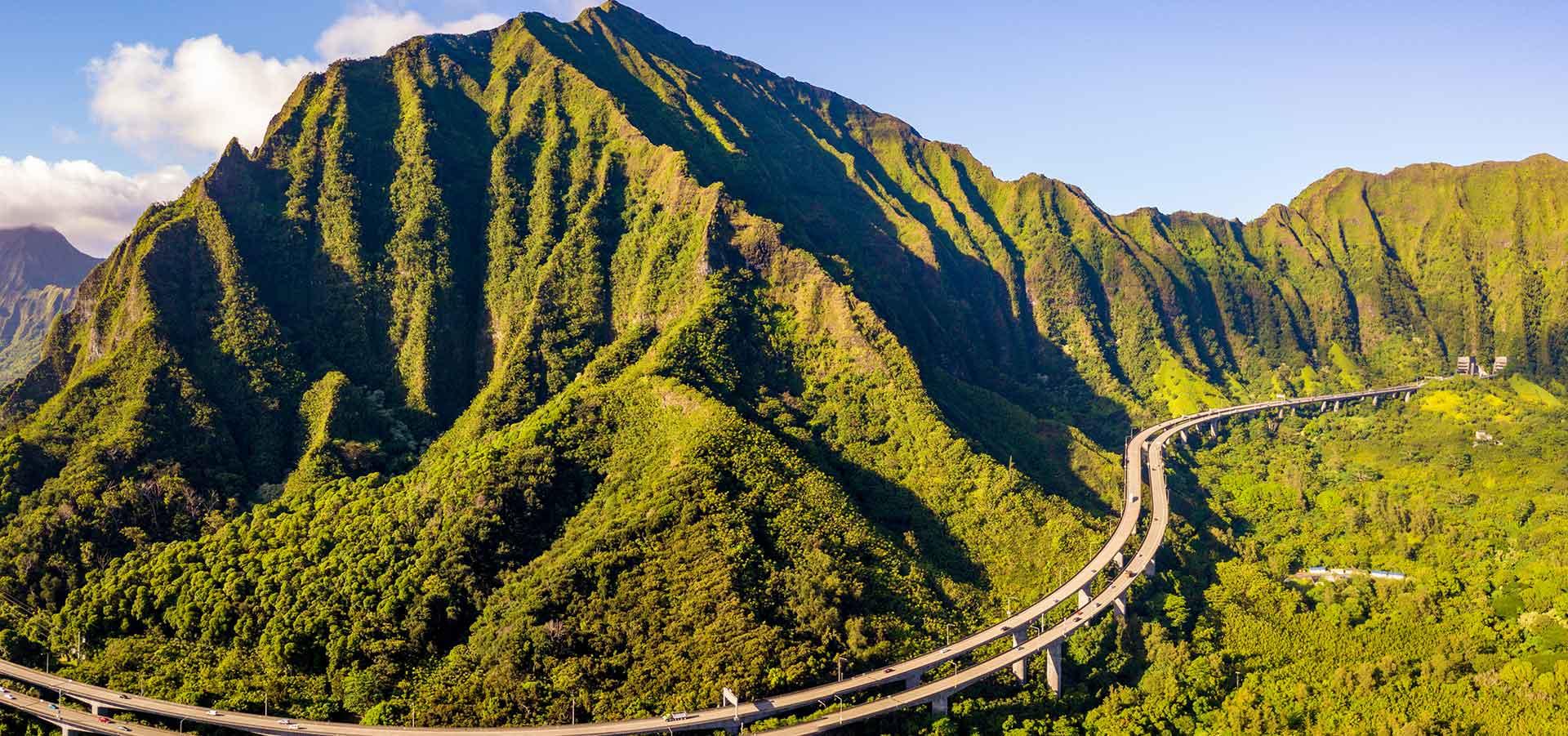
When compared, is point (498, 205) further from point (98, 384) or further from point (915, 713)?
point (915, 713)

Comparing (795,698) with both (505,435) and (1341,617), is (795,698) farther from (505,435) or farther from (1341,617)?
(1341,617)

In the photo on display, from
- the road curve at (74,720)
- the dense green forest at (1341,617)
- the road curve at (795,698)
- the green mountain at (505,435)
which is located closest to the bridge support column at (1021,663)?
the road curve at (795,698)

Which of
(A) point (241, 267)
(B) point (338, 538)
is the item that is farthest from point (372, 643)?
(A) point (241, 267)

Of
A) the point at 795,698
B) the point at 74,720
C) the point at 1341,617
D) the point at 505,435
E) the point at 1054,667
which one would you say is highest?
the point at 505,435

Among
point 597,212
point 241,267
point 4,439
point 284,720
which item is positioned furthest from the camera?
point 597,212

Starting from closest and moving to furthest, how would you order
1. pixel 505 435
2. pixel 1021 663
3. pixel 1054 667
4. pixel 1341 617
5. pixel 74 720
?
pixel 74 720 → pixel 1021 663 → pixel 1054 667 → pixel 1341 617 → pixel 505 435

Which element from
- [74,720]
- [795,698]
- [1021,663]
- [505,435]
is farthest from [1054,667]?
[74,720]
